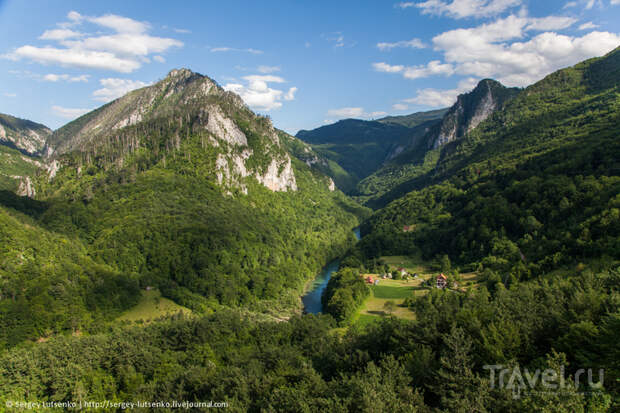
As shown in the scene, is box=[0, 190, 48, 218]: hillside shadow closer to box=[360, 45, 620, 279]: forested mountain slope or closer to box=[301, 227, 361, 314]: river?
box=[301, 227, 361, 314]: river

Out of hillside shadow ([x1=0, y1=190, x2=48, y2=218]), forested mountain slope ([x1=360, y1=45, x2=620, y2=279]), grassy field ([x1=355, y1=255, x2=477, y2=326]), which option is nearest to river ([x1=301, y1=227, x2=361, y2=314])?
grassy field ([x1=355, y1=255, x2=477, y2=326])

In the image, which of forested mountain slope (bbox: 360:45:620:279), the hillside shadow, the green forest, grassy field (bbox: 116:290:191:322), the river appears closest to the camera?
the green forest

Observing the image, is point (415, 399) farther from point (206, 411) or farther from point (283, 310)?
point (283, 310)

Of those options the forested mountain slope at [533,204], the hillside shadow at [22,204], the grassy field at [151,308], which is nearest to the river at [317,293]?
the forested mountain slope at [533,204]

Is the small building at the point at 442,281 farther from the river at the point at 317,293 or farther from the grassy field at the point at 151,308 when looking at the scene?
the grassy field at the point at 151,308

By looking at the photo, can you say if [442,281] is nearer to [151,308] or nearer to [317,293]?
[317,293]

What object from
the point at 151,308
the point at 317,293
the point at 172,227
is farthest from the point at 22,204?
the point at 317,293

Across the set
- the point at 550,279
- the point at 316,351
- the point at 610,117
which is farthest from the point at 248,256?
the point at 610,117
